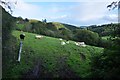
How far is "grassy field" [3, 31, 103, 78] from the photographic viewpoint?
18.3 m

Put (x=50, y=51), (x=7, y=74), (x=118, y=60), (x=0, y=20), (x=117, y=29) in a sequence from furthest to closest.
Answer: (x=50, y=51)
(x=7, y=74)
(x=0, y=20)
(x=117, y=29)
(x=118, y=60)

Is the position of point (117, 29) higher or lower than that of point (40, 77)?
higher

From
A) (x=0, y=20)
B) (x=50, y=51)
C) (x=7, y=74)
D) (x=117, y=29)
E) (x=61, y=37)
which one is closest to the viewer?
(x=117, y=29)

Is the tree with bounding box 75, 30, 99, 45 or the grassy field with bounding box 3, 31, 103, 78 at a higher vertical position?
the tree with bounding box 75, 30, 99, 45

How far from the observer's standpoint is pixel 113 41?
539 inches

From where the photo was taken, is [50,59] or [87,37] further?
[87,37]

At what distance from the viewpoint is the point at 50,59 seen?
Answer: 19.3 meters

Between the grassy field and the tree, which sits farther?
the tree

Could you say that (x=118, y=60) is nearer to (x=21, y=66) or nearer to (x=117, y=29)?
(x=117, y=29)

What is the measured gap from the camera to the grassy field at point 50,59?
60.1 ft

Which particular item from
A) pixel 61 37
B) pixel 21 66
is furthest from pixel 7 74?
pixel 61 37

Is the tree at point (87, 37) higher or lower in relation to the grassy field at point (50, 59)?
higher

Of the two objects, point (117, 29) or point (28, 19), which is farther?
point (28, 19)

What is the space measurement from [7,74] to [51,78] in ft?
7.98
